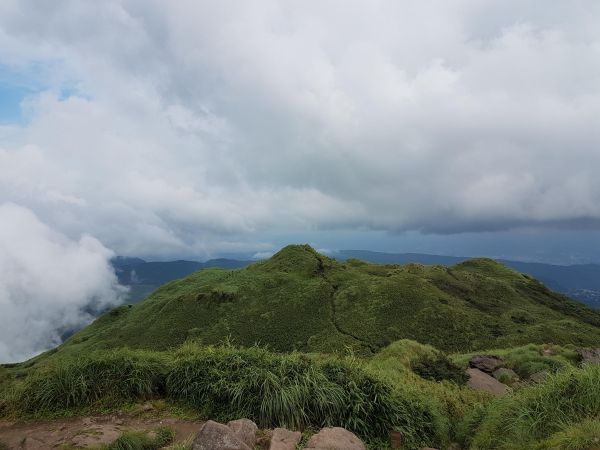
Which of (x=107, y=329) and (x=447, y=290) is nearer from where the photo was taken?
(x=447, y=290)

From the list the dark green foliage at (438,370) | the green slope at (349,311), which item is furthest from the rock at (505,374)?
the green slope at (349,311)

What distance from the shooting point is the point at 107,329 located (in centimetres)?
5081

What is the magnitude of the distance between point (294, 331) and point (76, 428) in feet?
99.3

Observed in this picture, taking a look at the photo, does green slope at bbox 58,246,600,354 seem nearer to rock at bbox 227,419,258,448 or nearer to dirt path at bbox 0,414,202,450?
dirt path at bbox 0,414,202,450

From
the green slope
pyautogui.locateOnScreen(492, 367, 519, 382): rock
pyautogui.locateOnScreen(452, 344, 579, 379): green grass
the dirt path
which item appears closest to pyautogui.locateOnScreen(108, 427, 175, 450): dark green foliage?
the dirt path

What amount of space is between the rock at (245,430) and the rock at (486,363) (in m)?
15.3

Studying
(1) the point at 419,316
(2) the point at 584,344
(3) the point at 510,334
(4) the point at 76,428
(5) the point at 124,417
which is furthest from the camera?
(1) the point at 419,316

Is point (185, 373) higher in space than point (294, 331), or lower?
higher

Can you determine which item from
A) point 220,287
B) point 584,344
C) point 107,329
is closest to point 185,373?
point 584,344

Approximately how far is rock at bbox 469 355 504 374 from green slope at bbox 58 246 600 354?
13.0 metres

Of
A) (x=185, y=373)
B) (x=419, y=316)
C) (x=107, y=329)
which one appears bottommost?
(x=107, y=329)

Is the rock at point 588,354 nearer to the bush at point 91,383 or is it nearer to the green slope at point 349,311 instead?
the green slope at point 349,311

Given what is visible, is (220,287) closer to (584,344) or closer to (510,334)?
(510,334)

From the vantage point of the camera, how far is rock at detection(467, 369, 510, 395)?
1726cm
